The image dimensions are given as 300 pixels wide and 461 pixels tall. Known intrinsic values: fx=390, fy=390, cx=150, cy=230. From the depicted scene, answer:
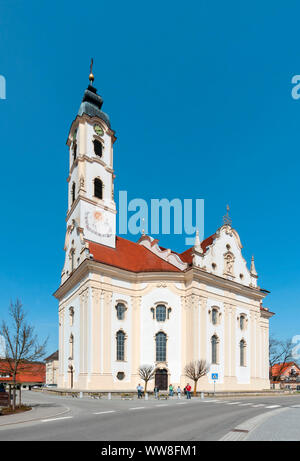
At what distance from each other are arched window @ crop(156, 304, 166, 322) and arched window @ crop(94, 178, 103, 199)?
15.2 m

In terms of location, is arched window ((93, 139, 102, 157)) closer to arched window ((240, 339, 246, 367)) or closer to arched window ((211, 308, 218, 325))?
arched window ((211, 308, 218, 325))

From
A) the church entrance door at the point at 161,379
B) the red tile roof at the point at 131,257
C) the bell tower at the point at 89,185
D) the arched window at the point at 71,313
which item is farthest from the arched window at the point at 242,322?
the arched window at the point at 71,313

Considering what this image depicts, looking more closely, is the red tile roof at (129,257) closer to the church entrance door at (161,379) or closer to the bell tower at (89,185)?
the bell tower at (89,185)

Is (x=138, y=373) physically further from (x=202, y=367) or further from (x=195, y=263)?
(x=195, y=263)

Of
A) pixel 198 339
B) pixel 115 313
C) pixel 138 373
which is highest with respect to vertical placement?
pixel 115 313

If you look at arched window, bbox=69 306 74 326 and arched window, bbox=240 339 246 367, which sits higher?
arched window, bbox=69 306 74 326

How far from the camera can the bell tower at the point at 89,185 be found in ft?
147

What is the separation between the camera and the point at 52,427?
1380 centimetres

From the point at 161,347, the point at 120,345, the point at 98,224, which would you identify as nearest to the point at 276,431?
the point at 120,345

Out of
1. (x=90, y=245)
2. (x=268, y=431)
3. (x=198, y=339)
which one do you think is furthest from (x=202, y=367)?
(x=268, y=431)

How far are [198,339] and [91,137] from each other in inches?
1063

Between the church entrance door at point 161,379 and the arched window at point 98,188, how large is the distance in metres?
21.3

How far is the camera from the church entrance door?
131 ft

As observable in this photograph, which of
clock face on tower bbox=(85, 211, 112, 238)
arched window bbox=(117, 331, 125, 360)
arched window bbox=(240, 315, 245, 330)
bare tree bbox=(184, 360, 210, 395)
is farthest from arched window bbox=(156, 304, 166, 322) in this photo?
arched window bbox=(240, 315, 245, 330)
